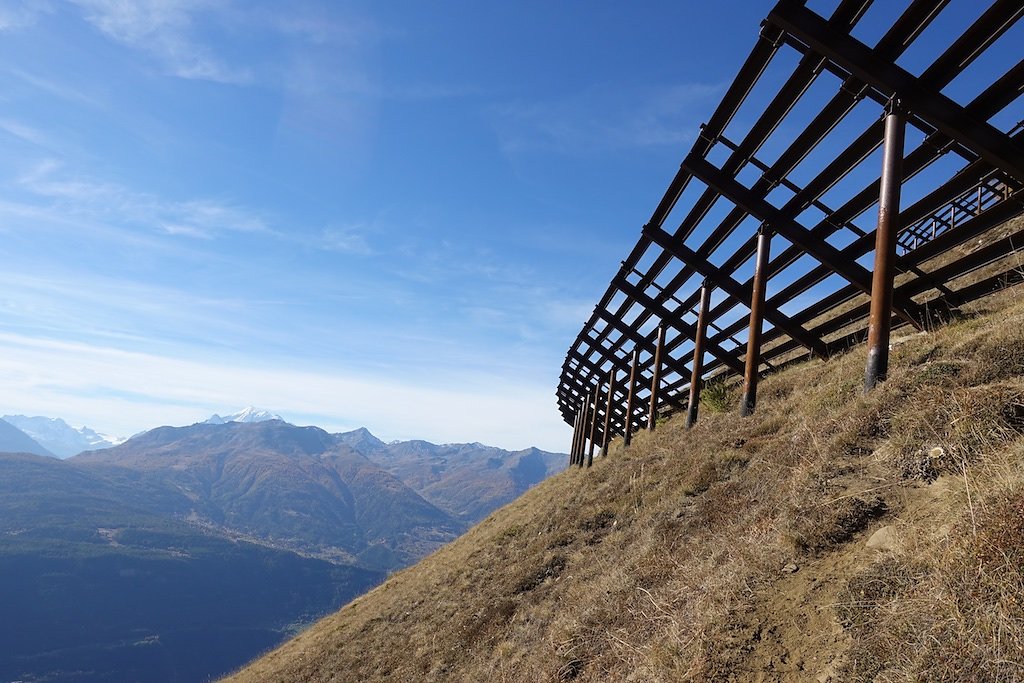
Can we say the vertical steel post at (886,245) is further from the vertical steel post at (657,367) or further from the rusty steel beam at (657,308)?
the vertical steel post at (657,367)

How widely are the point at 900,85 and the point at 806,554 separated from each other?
15.1ft

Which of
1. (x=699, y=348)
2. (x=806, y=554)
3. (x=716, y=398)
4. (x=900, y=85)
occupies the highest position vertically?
(x=900, y=85)

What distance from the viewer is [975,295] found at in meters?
7.61

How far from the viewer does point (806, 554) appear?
3994 millimetres

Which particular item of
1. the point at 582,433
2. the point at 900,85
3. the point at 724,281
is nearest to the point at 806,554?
the point at 900,85

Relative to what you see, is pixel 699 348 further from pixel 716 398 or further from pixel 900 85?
pixel 900 85

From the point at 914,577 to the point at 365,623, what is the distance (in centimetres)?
1149

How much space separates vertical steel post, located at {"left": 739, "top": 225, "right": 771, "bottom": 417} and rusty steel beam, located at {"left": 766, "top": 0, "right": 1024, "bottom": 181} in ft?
9.21

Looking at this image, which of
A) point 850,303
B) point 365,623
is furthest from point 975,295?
point 365,623

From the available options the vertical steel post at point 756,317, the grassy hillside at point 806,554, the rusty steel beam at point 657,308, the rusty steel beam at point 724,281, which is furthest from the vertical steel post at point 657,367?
the vertical steel post at point 756,317

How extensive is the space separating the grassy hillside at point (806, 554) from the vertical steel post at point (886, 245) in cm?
37

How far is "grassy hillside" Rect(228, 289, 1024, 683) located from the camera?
2873mm

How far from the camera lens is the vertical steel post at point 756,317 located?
28.3 feet

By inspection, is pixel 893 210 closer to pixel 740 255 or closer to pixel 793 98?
pixel 793 98
